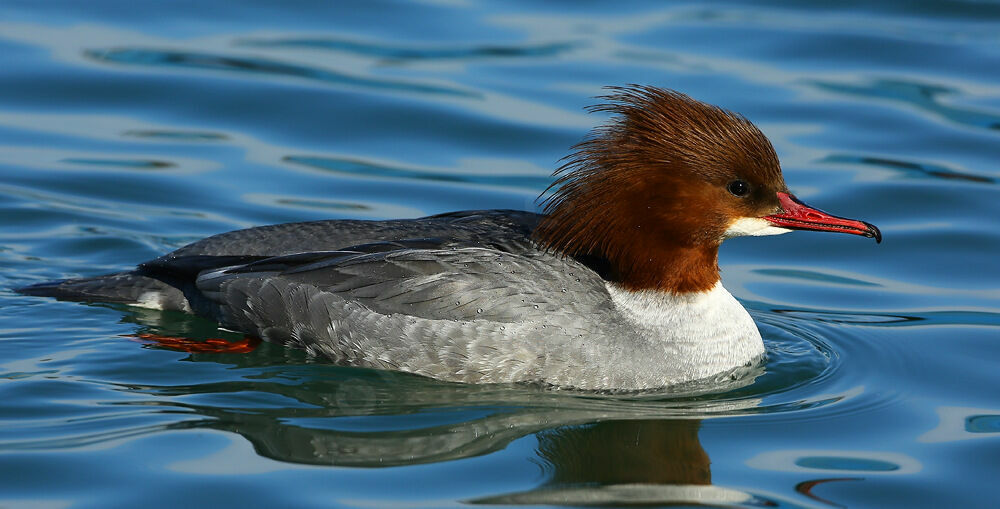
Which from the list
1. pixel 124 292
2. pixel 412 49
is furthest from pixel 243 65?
pixel 124 292

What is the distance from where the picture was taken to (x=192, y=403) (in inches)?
286

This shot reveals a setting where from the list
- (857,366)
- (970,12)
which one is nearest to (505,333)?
(857,366)

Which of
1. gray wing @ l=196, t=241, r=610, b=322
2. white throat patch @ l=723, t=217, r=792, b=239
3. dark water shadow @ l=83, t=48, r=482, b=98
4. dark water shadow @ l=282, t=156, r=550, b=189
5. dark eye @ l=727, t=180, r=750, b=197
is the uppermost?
dark water shadow @ l=83, t=48, r=482, b=98

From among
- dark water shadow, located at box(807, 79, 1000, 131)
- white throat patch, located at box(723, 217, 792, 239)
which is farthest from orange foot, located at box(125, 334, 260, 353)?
dark water shadow, located at box(807, 79, 1000, 131)

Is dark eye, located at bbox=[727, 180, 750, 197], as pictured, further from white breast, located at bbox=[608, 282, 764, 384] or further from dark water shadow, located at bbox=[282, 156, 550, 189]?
dark water shadow, located at bbox=[282, 156, 550, 189]

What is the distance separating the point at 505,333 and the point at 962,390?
270cm

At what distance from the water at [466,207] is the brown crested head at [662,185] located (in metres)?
0.86

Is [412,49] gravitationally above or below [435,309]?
above

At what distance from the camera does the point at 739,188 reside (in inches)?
300

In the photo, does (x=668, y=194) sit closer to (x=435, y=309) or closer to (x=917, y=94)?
(x=435, y=309)

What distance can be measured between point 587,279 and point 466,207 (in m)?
3.15

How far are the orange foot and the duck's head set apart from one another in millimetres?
1921

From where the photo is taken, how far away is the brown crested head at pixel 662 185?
24.7 ft

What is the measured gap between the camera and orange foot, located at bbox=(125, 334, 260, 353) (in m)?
8.11
